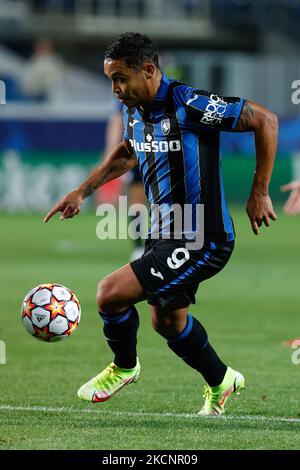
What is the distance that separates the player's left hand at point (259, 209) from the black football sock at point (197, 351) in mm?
761

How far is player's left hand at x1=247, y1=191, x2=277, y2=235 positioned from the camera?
19.4 ft

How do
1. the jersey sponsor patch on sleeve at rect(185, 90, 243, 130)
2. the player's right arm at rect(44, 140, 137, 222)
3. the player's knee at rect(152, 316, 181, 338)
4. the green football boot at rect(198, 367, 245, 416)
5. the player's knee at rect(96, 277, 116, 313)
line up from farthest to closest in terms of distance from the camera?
the player's right arm at rect(44, 140, 137, 222)
the green football boot at rect(198, 367, 245, 416)
the player's knee at rect(152, 316, 181, 338)
the player's knee at rect(96, 277, 116, 313)
the jersey sponsor patch on sleeve at rect(185, 90, 243, 130)

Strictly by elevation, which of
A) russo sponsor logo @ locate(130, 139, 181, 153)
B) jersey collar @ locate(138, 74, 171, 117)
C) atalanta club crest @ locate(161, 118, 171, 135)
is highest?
jersey collar @ locate(138, 74, 171, 117)

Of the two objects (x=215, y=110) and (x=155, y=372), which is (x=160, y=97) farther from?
(x=155, y=372)

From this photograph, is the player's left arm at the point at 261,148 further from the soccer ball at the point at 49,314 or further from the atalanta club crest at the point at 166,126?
the soccer ball at the point at 49,314

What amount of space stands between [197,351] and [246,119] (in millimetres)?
1348

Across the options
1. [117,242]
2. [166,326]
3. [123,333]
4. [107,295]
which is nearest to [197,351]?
[166,326]

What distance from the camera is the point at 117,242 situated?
19.6 metres

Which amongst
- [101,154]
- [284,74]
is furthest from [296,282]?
[284,74]

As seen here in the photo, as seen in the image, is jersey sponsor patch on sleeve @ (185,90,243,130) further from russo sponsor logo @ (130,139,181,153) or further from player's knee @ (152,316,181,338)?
player's knee @ (152,316,181,338)

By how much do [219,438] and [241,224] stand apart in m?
16.2

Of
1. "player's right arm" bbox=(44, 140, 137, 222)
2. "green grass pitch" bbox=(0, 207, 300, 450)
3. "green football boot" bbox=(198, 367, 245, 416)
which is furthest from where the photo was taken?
"player's right arm" bbox=(44, 140, 137, 222)

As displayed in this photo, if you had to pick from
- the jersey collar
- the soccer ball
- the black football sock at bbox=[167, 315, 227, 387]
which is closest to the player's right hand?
the soccer ball

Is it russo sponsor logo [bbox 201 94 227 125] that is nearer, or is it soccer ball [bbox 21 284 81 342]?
russo sponsor logo [bbox 201 94 227 125]
